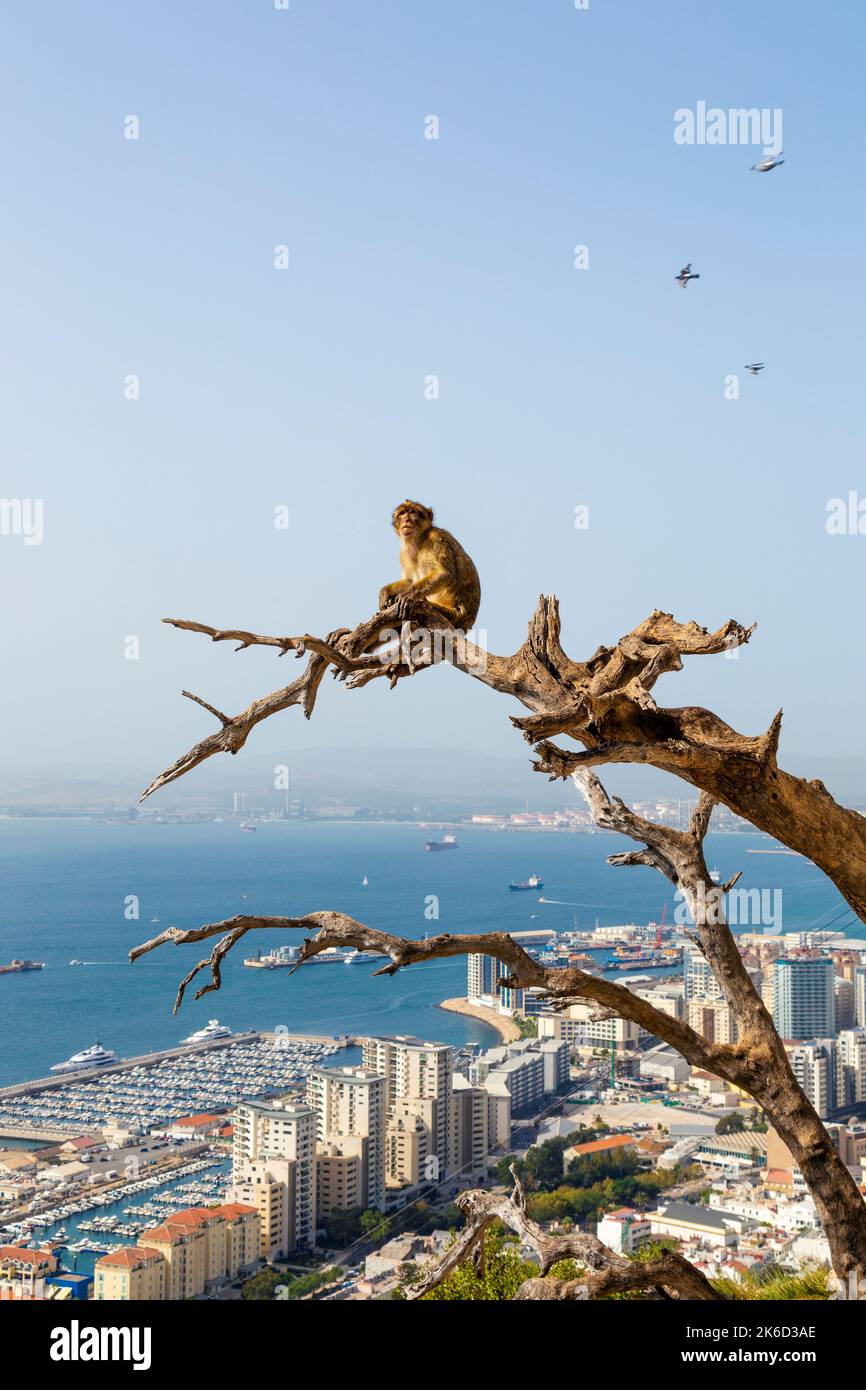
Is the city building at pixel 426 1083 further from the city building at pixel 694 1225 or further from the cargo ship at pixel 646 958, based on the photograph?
the cargo ship at pixel 646 958

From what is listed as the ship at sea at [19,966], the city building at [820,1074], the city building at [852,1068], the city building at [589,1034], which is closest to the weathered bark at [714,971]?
the city building at [820,1074]

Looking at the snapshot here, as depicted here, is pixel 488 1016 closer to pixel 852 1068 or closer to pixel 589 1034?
pixel 589 1034

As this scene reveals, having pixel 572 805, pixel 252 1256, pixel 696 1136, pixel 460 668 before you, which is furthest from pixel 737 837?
pixel 460 668

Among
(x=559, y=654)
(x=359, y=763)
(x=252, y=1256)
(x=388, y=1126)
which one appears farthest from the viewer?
(x=359, y=763)

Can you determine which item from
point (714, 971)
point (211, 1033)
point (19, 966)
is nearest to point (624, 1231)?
point (714, 971)
